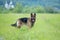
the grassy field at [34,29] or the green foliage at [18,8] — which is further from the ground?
the green foliage at [18,8]

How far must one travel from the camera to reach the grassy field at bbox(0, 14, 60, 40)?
4.38 ft

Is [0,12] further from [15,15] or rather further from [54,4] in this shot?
[54,4]

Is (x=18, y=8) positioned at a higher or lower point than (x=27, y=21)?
higher

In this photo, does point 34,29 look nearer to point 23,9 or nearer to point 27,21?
point 27,21

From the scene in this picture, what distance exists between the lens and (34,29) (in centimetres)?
135

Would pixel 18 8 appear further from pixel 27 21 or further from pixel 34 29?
pixel 34 29

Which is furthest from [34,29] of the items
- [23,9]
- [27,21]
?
[23,9]

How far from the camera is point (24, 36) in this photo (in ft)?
4.39

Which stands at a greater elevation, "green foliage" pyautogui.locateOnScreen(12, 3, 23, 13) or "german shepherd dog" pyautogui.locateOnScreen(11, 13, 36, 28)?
"green foliage" pyautogui.locateOnScreen(12, 3, 23, 13)

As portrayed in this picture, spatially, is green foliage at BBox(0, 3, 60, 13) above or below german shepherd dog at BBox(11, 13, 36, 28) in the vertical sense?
above

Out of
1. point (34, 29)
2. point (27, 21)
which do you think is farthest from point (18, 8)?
point (34, 29)

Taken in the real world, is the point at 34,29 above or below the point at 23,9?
below

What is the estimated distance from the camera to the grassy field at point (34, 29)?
134cm

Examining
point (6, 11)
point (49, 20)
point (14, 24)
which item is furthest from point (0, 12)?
point (49, 20)
